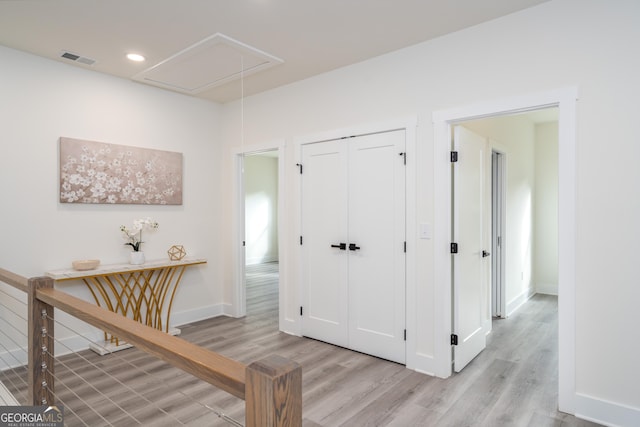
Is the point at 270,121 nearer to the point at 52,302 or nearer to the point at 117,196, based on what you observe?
the point at 117,196

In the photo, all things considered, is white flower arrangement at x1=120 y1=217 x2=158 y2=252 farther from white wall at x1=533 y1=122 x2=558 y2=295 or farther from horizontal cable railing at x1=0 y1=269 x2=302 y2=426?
white wall at x1=533 y1=122 x2=558 y2=295

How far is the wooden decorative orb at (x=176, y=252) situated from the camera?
4.32m

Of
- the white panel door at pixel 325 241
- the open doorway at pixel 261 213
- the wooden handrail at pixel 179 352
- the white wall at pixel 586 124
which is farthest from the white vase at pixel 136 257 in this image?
the open doorway at pixel 261 213

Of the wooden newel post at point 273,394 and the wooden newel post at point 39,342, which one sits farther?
the wooden newel post at point 39,342

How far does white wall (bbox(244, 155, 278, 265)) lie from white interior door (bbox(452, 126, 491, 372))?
21.4 feet

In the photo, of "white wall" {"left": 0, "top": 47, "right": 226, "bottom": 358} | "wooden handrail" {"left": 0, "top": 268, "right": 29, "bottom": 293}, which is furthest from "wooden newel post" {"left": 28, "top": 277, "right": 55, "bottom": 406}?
"white wall" {"left": 0, "top": 47, "right": 226, "bottom": 358}

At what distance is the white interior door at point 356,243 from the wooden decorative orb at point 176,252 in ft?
5.10

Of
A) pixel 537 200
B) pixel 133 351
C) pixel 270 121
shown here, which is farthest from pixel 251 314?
pixel 537 200

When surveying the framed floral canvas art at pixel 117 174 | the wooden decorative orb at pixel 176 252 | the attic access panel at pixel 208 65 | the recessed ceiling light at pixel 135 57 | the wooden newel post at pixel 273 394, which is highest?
the recessed ceiling light at pixel 135 57

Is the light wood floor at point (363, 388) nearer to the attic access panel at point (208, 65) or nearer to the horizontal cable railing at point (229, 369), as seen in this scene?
the horizontal cable railing at point (229, 369)

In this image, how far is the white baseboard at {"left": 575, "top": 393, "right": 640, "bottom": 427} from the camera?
222 cm

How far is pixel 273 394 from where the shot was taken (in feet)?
2.56

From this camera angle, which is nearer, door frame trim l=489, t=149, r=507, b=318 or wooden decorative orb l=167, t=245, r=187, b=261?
wooden decorative orb l=167, t=245, r=187, b=261

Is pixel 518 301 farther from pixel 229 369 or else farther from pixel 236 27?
pixel 229 369
